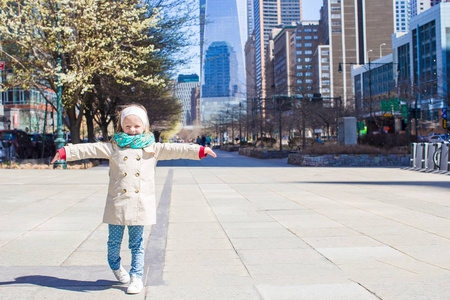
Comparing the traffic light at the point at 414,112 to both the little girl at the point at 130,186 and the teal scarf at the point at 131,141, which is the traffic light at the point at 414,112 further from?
the teal scarf at the point at 131,141

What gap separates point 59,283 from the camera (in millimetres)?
4535

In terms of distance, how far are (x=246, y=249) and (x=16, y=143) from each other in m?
23.8

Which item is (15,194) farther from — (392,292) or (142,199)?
(392,292)

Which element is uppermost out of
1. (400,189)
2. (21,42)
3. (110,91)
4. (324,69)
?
(324,69)

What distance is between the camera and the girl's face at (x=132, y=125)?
4375 millimetres

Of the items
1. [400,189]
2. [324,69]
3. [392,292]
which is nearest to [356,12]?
[324,69]

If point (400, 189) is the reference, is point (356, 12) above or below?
above

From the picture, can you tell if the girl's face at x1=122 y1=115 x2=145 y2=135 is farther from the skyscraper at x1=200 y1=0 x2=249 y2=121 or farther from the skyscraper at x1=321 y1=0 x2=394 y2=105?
the skyscraper at x1=200 y1=0 x2=249 y2=121

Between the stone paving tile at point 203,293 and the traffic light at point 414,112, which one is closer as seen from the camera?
the stone paving tile at point 203,293

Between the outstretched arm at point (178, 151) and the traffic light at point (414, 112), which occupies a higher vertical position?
the traffic light at point (414, 112)

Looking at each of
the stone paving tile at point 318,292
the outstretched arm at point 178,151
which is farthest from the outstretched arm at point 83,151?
the stone paving tile at point 318,292

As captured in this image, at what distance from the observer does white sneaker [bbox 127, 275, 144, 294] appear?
4.21 metres

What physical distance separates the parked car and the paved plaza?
15690 millimetres

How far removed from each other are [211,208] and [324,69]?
5527 inches
